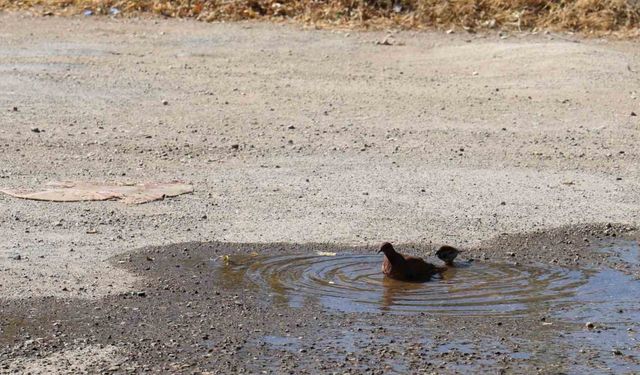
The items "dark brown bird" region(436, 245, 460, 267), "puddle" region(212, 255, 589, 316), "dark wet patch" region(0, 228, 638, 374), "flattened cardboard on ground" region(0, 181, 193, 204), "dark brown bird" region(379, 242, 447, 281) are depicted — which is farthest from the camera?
"flattened cardboard on ground" region(0, 181, 193, 204)

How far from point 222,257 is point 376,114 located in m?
4.50

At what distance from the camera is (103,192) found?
358 inches

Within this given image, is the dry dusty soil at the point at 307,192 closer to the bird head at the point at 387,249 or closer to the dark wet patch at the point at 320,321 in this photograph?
→ the dark wet patch at the point at 320,321

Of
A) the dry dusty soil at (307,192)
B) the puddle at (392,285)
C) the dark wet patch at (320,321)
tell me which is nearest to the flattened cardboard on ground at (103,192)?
the dry dusty soil at (307,192)

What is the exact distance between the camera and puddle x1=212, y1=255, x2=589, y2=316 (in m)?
6.82

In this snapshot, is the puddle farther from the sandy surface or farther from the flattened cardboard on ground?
the flattened cardboard on ground

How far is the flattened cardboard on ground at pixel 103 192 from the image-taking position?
29.3 feet

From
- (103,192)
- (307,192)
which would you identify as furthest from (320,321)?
(103,192)

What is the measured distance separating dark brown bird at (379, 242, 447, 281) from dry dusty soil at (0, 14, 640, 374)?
0.39 feet

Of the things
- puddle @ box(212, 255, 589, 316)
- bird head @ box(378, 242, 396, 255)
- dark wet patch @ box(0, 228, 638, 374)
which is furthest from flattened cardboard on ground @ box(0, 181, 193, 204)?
bird head @ box(378, 242, 396, 255)

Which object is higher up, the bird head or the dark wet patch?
the bird head

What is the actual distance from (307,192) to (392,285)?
7.39 ft

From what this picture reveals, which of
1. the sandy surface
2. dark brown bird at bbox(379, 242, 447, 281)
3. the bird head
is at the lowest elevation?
the sandy surface

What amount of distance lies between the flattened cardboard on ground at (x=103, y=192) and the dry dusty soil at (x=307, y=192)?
14cm
